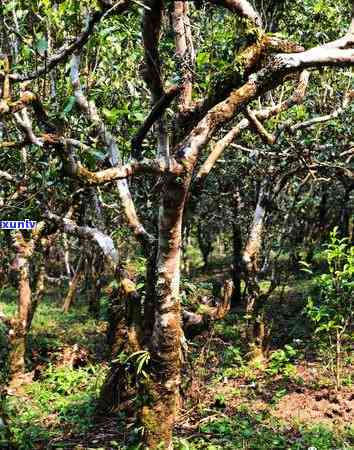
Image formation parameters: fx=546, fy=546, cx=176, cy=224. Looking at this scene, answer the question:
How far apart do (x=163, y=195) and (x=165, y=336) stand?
1582mm

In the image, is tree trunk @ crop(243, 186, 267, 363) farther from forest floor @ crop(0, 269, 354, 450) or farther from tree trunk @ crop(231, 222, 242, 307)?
tree trunk @ crop(231, 222, 242, 307)

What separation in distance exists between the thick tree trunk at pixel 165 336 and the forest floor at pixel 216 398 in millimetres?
380

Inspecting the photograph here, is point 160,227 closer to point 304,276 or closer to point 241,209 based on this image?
point 241,209

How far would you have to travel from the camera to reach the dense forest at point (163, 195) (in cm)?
540

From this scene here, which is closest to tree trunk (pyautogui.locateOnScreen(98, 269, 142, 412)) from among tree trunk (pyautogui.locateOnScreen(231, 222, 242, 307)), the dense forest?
the dense forest

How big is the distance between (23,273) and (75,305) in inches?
410

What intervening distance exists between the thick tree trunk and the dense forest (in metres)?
0.02

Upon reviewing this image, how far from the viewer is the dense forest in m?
5.40

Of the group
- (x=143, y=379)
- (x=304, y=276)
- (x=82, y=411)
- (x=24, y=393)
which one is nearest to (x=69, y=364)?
(x=24, y=393)

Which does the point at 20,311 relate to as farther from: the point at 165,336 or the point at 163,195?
the point at 163,195

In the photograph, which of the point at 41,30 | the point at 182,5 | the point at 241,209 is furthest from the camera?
the point at 241,209

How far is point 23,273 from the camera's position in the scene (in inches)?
439

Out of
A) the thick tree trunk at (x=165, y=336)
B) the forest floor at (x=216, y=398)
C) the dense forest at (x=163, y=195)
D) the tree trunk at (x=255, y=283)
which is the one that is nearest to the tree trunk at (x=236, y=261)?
the dense forest at (x=163, y=195)

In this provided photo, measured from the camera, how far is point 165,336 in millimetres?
5969
